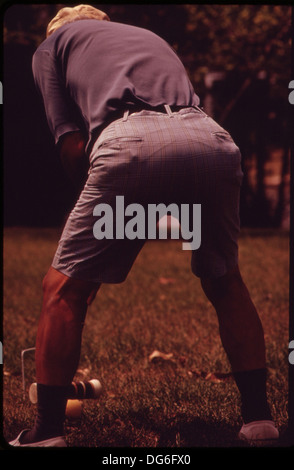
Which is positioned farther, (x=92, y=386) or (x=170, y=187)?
(x=92, y=386)

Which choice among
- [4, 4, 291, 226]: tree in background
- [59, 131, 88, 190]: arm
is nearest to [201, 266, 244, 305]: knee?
[59, 131, 88, 190]: arm

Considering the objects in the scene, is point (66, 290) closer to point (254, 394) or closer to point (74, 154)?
point (74, 154)

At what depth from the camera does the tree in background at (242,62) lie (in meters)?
10.3

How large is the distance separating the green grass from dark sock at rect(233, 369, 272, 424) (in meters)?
0.13

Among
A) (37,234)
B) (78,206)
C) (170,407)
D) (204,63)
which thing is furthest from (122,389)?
(204,63)

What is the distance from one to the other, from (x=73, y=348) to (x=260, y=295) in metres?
3.61

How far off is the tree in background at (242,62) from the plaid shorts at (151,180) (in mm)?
6227

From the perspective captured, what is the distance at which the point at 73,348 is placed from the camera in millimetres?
2764

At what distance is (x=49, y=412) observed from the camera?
2.78 meters

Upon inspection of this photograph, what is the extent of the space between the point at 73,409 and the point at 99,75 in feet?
4.47

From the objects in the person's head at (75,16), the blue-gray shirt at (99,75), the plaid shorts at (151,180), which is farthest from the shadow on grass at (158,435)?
the person's head at (75,16)

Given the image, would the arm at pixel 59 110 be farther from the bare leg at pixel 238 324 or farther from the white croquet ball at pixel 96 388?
the white croquet ball at pixel 96 388

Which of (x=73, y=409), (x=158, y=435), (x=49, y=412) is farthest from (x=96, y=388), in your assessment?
(x=49, y=412)

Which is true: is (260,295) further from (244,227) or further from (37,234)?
(244,227)
